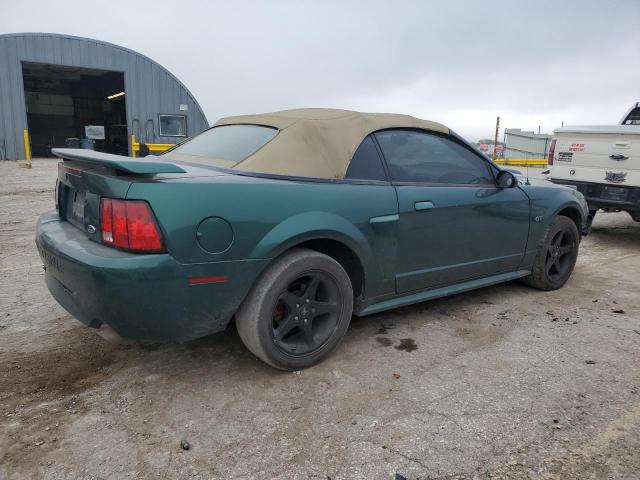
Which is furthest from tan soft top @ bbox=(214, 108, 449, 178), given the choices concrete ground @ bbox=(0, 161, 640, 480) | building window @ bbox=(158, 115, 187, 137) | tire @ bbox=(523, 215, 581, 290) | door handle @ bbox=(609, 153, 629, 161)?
building window @ bbox=(158, 115, 187, 137)

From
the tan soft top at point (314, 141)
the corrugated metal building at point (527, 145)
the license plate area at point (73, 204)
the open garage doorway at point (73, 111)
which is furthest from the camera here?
the open garage doorway at point (73, 111)

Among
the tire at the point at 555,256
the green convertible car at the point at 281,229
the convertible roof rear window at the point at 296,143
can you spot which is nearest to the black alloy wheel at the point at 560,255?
the tire at the point at 555,256

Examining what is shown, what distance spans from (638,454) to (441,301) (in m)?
1.97

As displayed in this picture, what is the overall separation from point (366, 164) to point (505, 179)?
4.39 ft

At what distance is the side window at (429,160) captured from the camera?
317cm

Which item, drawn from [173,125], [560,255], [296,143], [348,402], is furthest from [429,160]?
[173,125]

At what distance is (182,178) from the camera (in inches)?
91.7

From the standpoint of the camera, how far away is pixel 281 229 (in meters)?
2.50

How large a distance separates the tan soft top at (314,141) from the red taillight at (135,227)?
2.15ft

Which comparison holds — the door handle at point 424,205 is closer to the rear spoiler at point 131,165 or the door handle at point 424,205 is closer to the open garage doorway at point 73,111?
the rear spoiler at point 131,165

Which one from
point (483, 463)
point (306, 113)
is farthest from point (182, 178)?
point (483, 463)

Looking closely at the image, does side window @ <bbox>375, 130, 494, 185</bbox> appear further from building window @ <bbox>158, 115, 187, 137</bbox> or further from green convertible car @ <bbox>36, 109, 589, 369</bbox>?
building window @ <bbox>158, 115, 187, 137</bbox>

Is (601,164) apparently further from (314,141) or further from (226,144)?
(226,144)

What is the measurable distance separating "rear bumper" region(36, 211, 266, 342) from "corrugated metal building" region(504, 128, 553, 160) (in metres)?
25.0
